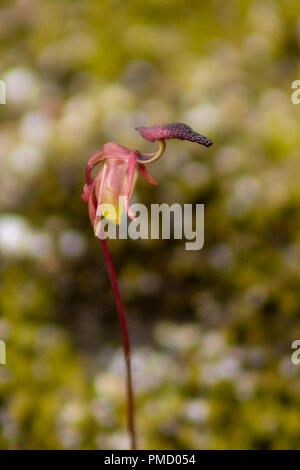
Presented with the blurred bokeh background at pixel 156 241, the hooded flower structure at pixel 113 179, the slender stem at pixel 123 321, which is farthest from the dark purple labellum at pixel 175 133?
the blurred bokeh background at pixel 156 241

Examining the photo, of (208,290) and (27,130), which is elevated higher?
(27,130)

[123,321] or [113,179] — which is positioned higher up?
[113,179]

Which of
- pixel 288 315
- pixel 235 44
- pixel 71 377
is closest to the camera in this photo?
pixel 71 377

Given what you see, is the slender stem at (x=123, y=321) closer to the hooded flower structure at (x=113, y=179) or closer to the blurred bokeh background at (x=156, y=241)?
the hooded flower structure at (x=113, y=179)

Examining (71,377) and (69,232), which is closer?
(71,377)

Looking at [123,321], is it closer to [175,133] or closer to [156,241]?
[175,133]

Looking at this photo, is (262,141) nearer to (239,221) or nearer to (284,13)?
(239,221)

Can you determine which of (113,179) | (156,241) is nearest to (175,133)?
(113,179)
